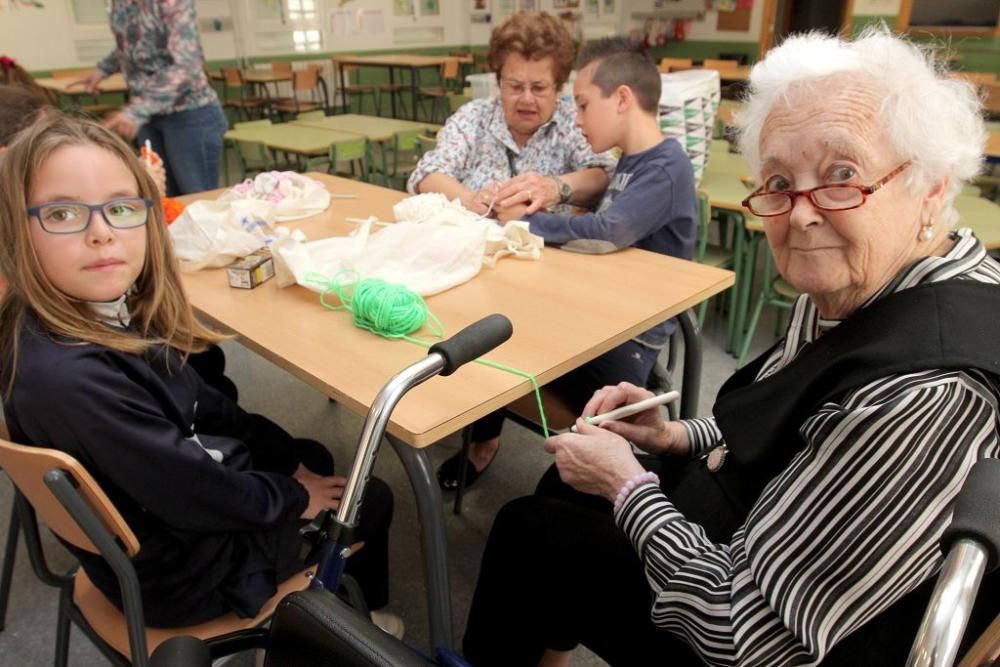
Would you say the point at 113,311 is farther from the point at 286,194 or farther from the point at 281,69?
the point at 281,69

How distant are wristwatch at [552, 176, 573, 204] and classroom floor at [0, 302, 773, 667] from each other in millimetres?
834

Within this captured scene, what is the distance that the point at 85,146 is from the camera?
1.09 meters

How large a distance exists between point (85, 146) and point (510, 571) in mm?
990

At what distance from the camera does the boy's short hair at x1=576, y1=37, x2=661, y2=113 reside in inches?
69.8

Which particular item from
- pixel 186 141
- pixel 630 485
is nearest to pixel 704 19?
pixel 186 141

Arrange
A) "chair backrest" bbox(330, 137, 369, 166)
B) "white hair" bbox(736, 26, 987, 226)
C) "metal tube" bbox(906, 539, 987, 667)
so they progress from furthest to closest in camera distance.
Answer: "chair backrest" bbox(330, 137, 369, 166), "white hair" bbox(736, 26, 987, 226), "metal tube" bbox(906, 539, 987, 667)

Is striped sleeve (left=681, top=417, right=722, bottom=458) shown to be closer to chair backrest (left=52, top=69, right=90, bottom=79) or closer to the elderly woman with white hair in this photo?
the elderly woman with white hair

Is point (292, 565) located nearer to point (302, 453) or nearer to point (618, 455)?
point (302, 453)

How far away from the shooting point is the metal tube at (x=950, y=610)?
46 centimetres

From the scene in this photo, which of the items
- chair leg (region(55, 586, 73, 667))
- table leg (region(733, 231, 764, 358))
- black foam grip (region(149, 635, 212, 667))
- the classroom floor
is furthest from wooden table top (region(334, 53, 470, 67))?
black foam grip (region(149, 635, 212, 667))

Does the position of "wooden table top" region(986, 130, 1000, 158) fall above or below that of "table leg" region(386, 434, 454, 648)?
above

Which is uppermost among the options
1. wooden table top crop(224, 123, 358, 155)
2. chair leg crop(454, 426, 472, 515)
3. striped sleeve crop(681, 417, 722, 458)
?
wooden table top crop(224, 123, 358, 155)

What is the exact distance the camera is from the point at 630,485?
3.34 ft

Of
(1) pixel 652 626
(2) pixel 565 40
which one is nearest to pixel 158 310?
(1) pixel 652 626
